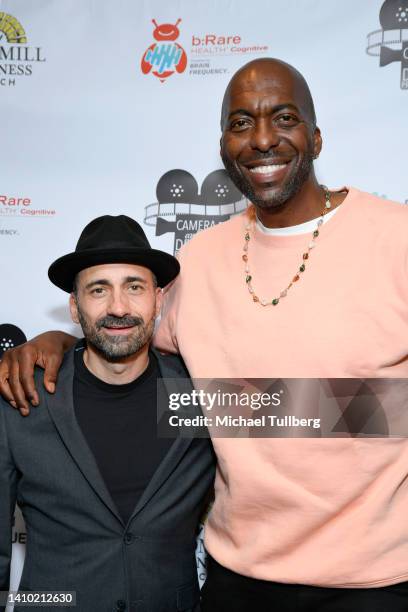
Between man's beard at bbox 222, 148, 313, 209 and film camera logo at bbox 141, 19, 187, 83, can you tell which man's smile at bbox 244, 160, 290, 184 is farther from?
film camera logo at bbox 141, 19, 187, 83

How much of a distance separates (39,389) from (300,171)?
932mm

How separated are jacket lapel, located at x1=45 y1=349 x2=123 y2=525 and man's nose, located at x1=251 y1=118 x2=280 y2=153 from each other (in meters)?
0.84

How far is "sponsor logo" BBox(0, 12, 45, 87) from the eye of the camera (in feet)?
8.23

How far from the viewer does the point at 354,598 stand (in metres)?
1.51

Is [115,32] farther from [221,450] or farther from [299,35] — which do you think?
[221,450]

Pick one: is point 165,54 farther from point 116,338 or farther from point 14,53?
point 116,338

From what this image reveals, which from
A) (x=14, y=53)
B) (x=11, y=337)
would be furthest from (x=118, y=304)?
(x=14, y=53)

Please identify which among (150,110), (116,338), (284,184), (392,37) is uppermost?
(392,37)

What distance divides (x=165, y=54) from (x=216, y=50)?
20cm

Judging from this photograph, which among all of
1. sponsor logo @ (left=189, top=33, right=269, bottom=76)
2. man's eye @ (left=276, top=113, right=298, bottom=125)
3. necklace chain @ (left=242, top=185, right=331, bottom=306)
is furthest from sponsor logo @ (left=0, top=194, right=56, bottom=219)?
man's eye @ (left=276, top=113, right=298, bottom=125)

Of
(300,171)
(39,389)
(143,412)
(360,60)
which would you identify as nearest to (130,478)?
(143,412)

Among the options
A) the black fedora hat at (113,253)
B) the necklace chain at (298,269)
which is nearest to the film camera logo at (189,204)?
the black fedora hat at (113,253)

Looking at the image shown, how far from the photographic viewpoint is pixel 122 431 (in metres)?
1.76

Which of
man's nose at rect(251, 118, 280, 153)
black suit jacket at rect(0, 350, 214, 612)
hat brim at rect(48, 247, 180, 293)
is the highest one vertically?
man's nose at rect(251, 118, 280, 153)
